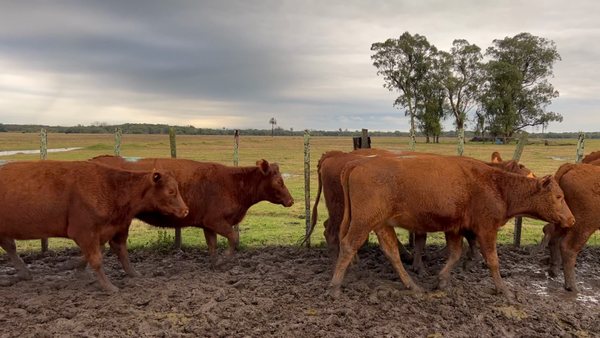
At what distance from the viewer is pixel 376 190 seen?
18.5 ft

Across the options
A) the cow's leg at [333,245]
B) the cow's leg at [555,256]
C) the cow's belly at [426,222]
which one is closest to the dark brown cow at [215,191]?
the cow's leg at [333,245]

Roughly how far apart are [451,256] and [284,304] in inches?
106

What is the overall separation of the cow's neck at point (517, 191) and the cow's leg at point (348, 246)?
2150 millimetres

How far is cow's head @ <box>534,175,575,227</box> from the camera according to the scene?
582cm

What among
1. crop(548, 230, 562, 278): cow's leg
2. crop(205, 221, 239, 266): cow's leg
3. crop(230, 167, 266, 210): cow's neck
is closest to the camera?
crop(548, 230, 562, 278): cow's leg

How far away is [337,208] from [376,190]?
1479mm

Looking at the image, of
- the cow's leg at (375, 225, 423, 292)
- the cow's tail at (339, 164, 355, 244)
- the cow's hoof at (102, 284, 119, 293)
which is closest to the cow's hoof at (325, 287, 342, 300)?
the cow's tail at (339, 164, 355, 244)

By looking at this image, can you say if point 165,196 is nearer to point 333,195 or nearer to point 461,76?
point 333,195

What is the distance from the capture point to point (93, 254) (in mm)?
5695

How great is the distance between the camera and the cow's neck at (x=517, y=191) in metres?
5.91

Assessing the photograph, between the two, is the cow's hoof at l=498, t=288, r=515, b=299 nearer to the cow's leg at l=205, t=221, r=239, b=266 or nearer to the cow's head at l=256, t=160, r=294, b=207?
the cow's head at l=256, t=160, r=294, b=207

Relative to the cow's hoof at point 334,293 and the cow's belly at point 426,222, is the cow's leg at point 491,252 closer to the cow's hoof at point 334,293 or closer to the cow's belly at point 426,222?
the cow's belly at point 426,222

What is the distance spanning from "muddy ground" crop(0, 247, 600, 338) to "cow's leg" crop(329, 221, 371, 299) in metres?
0.17

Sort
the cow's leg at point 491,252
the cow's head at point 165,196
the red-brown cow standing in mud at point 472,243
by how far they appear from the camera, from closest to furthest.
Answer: the cow's leg at point 491,252 < the cow's head at point 165,196 < the red-brown cow standing in mud at point 472,243
